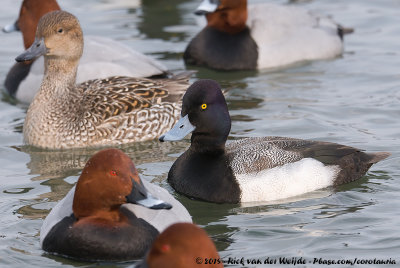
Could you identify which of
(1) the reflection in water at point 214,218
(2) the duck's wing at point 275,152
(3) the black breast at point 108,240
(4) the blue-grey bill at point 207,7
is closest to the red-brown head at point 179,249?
(3) the black breast at point 108,240

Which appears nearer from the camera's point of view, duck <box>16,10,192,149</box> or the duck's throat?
duck <box>16,10,192,149</box>

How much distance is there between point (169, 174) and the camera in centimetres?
862

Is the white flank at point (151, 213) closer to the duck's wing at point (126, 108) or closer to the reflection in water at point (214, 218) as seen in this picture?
the reflection in water at point (214, 218)

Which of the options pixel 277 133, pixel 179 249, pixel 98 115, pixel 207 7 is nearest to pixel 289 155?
→ pixel 277 133

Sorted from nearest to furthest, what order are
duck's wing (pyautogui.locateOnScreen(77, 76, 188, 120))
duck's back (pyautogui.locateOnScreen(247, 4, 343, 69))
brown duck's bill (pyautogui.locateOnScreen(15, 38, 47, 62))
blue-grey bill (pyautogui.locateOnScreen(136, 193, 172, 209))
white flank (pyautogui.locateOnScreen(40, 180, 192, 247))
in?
blue-grey bill (pyautogui.locateOnScreen(136, 193, 172, 209)) → white flank (pyautogui.locateOnScreen(40, 180, 192, 247)) → brown duck's bill (pyautogui.locateOnScreen(15, 38, 47, 62)) → duck's wing (pyautogui.locateOnScreen(77, 76, 188, 120)) → duck's back (pyautogui.locateOnScreen(247, 4, 343, 69))

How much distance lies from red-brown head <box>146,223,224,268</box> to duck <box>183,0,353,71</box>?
833 centimetres

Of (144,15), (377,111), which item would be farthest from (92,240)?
(144,15)

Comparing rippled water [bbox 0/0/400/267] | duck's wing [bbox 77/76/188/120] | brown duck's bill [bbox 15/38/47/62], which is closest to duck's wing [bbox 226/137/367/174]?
rippled water [bbox 0/0/400/267]

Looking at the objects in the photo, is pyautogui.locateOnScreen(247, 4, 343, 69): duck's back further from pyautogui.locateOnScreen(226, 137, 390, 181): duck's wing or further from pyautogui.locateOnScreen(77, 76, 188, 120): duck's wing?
pyautogui.locateOnScreen(226, 137, 390, 181): duck's wing

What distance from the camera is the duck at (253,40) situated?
13172mm

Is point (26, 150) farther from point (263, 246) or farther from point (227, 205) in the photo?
point (263, 246)

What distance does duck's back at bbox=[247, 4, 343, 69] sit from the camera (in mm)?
13305

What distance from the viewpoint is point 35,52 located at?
32.7 feet

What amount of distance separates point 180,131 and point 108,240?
1987 mm
